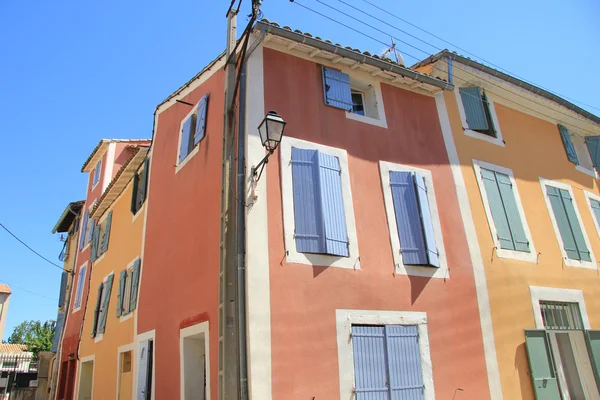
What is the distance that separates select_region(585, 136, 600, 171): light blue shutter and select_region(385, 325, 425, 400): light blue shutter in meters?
9.12

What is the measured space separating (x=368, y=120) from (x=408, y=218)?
79.0 inches

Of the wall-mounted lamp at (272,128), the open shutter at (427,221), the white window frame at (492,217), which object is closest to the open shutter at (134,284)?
the wall-mounted lamp at (272,128)

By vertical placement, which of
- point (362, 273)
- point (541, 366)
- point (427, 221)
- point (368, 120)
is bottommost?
point (541, 366)

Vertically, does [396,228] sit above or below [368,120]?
below

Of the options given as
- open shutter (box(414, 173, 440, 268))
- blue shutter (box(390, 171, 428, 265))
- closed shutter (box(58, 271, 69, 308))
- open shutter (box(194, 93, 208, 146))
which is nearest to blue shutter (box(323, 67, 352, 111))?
blue shutter (box(390, 171, 428, 265))

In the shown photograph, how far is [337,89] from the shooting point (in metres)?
8.43

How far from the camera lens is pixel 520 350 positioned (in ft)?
27.2

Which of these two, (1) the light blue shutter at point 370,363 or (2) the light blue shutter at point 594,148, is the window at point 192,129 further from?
(2) the light blue shutter at point 594,148

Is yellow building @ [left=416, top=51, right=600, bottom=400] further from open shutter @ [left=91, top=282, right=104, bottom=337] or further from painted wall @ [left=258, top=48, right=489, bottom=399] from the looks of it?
open shutter @ [left=91, top=282, right=104, bottom=337]

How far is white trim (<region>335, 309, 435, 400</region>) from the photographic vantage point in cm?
635

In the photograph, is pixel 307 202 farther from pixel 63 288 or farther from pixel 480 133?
pixel 63 288

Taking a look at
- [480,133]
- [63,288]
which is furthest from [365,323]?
[63,288]

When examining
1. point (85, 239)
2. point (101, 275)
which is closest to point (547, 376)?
point (101, 275)

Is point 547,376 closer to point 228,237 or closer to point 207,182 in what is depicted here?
point 228,237
